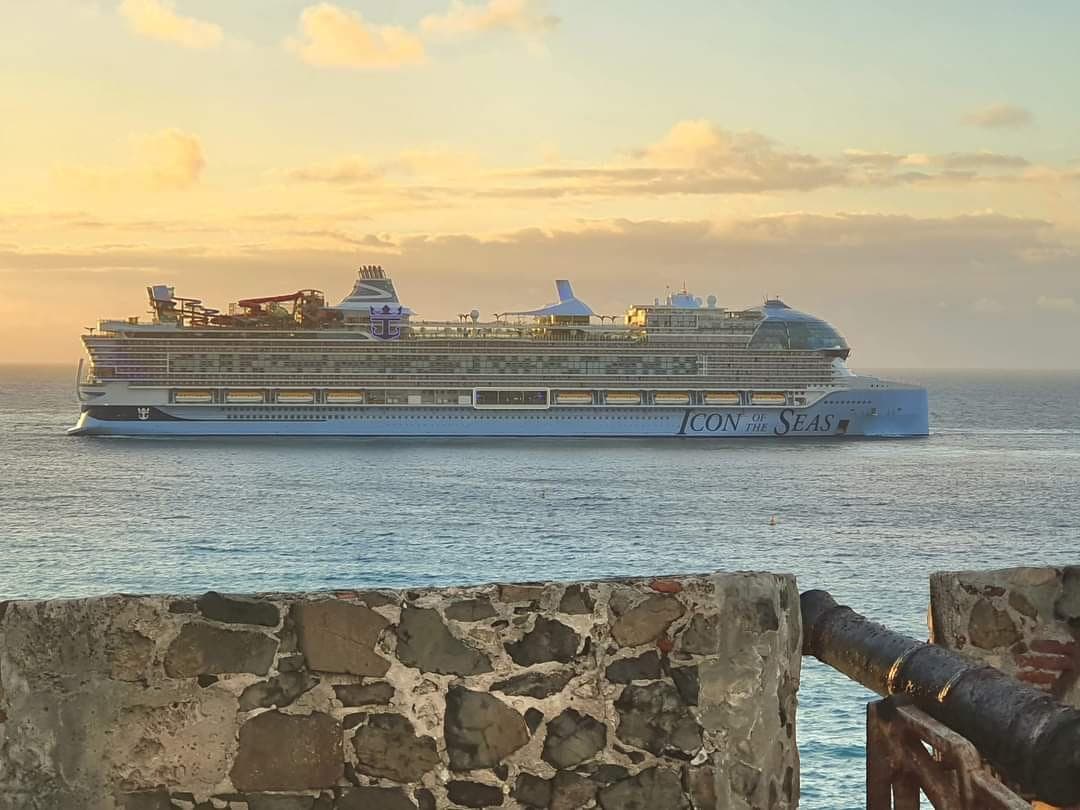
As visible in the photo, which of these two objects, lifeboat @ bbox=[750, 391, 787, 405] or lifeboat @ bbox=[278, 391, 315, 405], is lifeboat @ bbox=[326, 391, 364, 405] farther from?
lifeboat @ bbox=[750, 391, 787, 405]

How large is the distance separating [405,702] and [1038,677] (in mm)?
2405

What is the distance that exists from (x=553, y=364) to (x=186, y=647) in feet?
233

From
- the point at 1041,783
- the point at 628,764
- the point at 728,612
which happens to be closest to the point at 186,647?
the point at 628,764

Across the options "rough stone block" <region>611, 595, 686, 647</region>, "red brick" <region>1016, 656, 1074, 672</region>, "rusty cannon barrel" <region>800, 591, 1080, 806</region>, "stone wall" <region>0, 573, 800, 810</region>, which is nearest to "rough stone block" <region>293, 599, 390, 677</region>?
"stone wall" <region>0, 573, 800, 810</region>

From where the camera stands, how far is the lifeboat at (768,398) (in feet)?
246

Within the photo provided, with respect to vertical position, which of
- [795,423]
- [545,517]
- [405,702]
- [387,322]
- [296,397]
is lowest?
[545,517]

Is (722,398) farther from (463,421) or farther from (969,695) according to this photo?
(969,695)

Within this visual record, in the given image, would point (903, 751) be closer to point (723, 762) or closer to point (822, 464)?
point (723, 762)

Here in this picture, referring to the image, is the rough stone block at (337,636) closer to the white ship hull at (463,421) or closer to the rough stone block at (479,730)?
the rough stone block at (479,730)

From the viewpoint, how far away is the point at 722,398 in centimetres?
7481

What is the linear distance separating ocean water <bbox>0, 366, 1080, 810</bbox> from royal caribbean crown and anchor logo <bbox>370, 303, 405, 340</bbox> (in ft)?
28.6

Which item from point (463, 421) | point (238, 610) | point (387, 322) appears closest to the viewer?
point (238, 610)

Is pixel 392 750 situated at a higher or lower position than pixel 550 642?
lower

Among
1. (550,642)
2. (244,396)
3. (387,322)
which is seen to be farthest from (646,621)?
(387,322)
